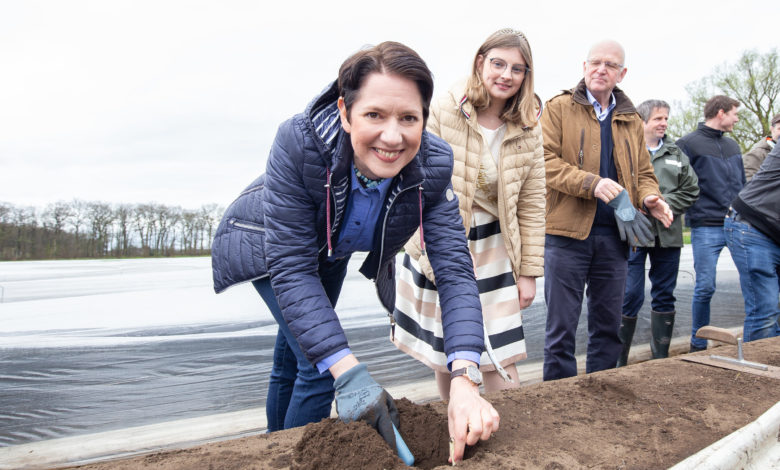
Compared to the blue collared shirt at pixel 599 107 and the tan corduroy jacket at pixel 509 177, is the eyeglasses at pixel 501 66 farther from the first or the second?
the blue collared shirt at pixel 599 107

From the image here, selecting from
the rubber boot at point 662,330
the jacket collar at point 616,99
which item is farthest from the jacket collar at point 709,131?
the jacket collar at point 616,99

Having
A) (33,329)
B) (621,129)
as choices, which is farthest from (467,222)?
(33,329)

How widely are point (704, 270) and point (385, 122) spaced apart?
3.03 meters

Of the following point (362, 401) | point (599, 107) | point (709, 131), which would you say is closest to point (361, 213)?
point (362, 401)

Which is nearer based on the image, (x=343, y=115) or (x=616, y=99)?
(x=343, y=115)

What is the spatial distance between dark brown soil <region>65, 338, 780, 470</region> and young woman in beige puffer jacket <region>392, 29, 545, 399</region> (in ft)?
1.23

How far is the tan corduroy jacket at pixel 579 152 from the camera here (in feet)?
7.32

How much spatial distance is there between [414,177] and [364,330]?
216cm

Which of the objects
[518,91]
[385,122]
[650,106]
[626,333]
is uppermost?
[650,106]

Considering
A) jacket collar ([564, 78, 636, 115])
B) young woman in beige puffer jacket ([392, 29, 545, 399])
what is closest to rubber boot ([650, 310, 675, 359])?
jacket collar ([564, 78, 636, 115])

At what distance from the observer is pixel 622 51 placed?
2.25 meters

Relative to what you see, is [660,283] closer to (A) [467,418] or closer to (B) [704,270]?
(B) [704,270]

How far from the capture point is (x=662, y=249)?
3.11 m

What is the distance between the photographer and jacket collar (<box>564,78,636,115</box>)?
2279 mm
